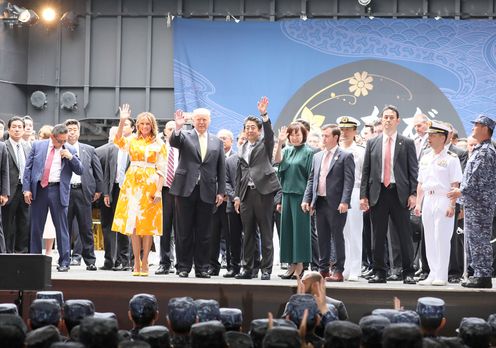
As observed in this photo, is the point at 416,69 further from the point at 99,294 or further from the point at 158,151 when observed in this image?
the point at 99,294

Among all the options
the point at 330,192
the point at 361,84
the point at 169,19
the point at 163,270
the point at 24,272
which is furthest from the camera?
the point at 169,19

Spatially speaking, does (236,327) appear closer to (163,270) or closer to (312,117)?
(163,270)

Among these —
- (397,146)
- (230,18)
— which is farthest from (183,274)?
(230,18)

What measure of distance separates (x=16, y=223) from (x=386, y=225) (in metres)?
4.22

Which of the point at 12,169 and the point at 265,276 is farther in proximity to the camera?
the point at 12,169

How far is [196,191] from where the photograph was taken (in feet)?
27.6

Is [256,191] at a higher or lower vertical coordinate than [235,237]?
higher

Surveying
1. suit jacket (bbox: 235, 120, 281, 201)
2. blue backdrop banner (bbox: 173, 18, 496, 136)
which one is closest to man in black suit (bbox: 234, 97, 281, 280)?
suit jacket (bbox: 235, 120, 281, 201)

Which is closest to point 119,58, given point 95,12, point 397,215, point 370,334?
point 95,12

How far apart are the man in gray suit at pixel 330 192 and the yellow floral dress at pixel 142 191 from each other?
139 centimetres

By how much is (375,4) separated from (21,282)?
34.5 feet

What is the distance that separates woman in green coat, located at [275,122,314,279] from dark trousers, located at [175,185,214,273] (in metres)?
0.72

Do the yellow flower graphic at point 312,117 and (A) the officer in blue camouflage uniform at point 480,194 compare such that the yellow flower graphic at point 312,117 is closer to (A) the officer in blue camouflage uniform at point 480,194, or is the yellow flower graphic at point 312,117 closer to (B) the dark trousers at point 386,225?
(B) the dark trousers at point 386,225

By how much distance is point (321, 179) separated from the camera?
8289mm
